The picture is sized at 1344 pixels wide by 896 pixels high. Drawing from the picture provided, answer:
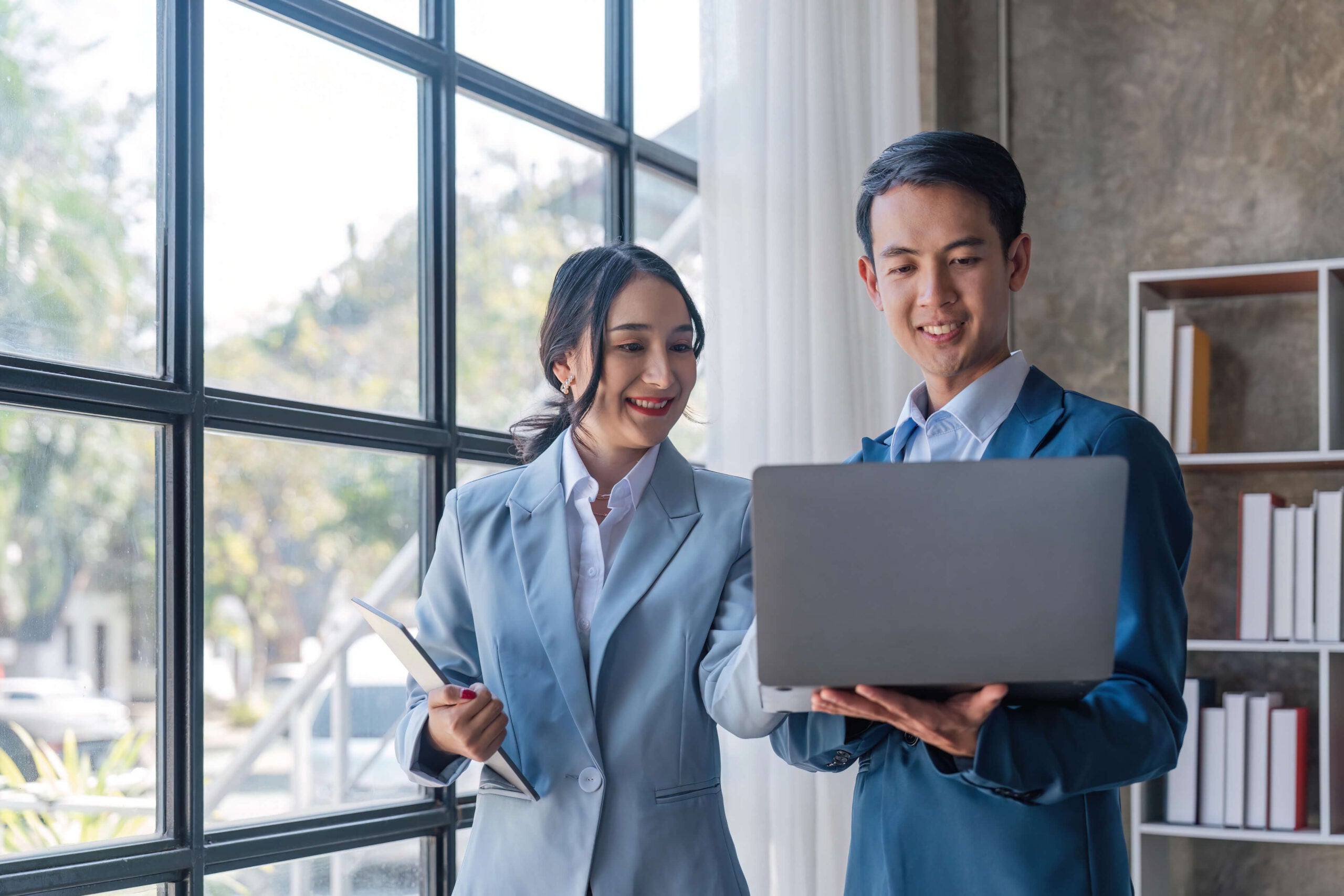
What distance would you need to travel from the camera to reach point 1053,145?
3518 mm

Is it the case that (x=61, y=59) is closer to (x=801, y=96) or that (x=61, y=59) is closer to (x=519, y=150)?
A: (x=519, y=150)

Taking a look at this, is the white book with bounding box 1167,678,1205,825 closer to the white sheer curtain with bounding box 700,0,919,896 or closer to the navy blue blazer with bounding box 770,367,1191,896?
the white sheer curtain with bounding box 700,0,919,896

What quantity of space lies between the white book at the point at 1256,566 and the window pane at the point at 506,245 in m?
1.61

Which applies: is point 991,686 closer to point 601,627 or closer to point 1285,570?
point 601,627

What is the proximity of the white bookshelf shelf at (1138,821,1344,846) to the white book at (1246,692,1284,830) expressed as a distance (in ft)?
0.12

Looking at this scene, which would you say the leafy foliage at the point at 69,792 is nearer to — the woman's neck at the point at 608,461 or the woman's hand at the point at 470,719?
the woman's hand at the point at 470,719

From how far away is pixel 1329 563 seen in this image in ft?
9.33

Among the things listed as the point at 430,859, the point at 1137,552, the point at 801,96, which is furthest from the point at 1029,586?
the point at 801,96

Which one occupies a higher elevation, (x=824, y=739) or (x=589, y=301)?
(x=589, y=301)

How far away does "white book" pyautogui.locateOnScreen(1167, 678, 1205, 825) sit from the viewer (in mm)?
2941

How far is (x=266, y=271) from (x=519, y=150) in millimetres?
756

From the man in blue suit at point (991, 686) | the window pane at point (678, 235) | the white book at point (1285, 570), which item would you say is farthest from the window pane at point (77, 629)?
the white book at point (1285, 570)

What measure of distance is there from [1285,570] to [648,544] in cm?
194

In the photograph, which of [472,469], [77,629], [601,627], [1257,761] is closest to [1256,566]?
[1257,761]
